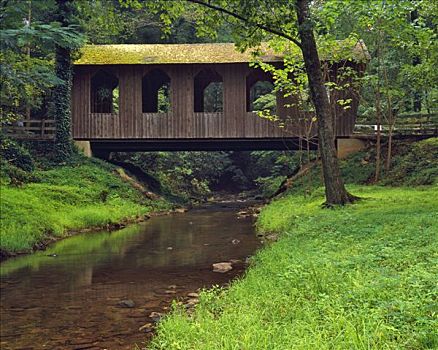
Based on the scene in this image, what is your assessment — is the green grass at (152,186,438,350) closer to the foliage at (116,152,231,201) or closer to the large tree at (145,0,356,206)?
the large tree at (145,0,356,206)

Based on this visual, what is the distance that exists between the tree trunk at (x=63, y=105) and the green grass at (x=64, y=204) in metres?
1.35

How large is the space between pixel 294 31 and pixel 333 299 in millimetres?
11619

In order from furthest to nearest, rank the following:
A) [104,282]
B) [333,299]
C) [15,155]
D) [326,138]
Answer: [15,155]
[326,138]
[104,282]
[333,299]

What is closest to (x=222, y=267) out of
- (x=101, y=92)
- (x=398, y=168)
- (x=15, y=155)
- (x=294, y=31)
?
(x=294, y=31)

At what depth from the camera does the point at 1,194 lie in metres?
15.9

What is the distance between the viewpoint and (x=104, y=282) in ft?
31.8

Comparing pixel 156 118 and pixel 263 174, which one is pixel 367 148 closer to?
pixel 156 118

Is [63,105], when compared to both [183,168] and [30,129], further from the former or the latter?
[183,168]

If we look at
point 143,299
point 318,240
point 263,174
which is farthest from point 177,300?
point 263,174

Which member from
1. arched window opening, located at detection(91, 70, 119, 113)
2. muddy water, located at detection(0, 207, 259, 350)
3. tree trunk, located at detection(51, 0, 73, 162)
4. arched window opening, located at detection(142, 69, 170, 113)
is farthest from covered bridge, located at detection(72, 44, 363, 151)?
muddy water, located at detection(0, 207, 259, 350)

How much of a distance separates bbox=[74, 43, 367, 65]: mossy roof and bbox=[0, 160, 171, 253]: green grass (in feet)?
19.7

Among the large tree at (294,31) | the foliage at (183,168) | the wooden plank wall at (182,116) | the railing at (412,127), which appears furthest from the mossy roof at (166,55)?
the large tree at (294,31)

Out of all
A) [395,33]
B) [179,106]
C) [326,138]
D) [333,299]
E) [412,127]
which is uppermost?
[395,33]

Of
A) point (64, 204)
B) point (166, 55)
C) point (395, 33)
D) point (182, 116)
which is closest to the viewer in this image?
point (395, 33)
